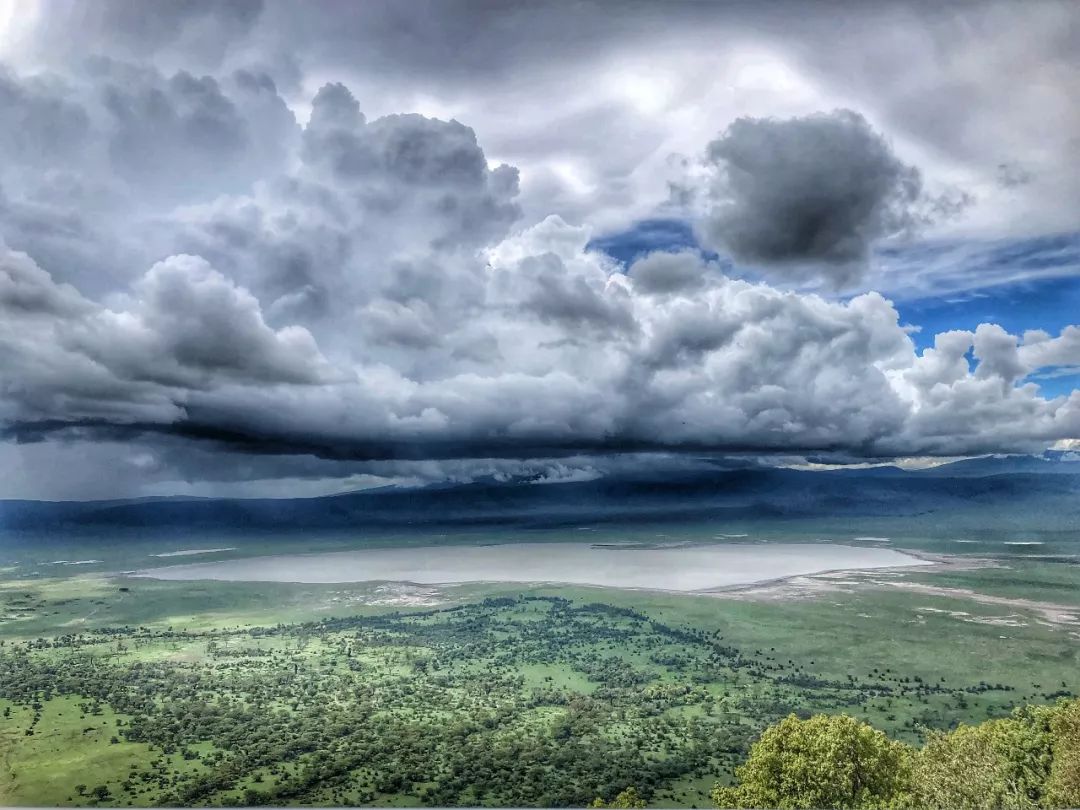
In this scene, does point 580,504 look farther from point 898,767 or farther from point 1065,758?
point 1065,758

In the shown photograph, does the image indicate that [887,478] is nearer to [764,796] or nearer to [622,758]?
[622,758]

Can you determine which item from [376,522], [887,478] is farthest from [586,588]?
[887,478]

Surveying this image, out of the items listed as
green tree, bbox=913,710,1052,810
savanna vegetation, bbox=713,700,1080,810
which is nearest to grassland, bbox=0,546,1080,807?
savanna vegetation, bbox=713,700,1080,810

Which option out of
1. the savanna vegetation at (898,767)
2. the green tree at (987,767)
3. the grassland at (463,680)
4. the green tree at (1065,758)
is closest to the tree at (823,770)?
the savanna vegetation at (898,767)

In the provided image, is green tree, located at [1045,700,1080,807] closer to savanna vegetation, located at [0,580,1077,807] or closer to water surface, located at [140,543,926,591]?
savanna vegetation, located at [0,580,1077,807]

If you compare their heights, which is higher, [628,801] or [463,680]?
[463,680]

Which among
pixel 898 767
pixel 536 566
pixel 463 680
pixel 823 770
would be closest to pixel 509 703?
pixel 463 680
